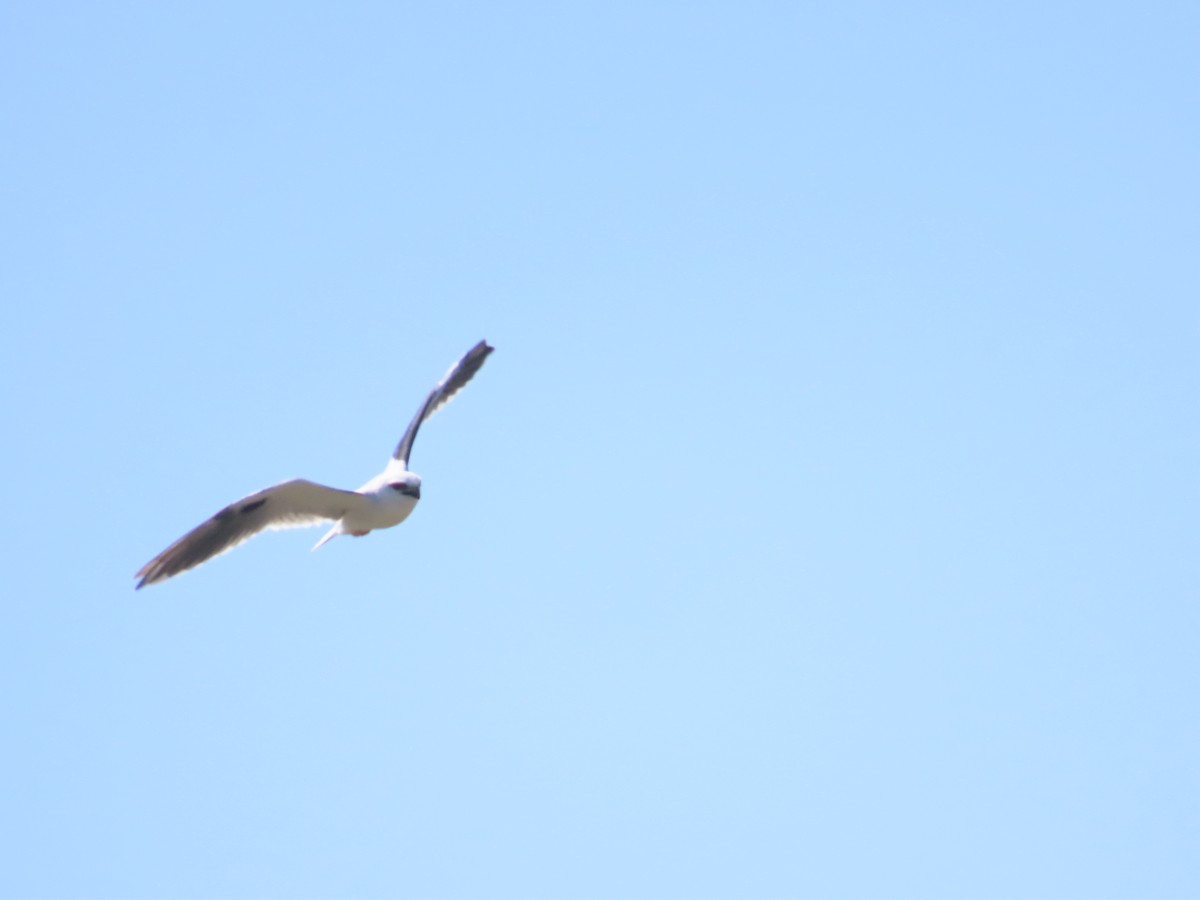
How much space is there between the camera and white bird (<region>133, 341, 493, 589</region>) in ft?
57.4

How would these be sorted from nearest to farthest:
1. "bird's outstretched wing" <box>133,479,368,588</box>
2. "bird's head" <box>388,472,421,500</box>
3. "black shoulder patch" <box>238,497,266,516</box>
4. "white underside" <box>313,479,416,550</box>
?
1. "bird's outstretched wing" <box>133,479,368,588</box>
2. "black shoulder patch" <box>238,497,266,516</box>
3. "white underside" <box>313,479,416,550</box>
4. "bird's head" <box>388,472,421,500</box>

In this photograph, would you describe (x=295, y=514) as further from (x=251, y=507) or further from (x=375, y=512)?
(x=375, y=512)

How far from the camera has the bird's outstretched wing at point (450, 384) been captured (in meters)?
21.2

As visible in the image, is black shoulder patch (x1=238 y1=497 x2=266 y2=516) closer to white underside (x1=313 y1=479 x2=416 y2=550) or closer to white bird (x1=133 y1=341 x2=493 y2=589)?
white bird (x1=133 y1=341 x2=493 y2=589)

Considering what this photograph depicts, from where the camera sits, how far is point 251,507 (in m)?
18.1

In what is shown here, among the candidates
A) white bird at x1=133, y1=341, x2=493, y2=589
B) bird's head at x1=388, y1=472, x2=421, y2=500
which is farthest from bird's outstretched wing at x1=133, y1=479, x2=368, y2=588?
bird's head at x1=388, y1=472, x2=421, y2=500

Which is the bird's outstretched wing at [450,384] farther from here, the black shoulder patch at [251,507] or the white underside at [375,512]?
the black shoulder patch at [251,507]

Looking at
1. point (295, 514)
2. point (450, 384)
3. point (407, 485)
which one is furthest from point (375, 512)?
point (450, 384)

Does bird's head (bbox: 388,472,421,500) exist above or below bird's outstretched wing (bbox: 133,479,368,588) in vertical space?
above

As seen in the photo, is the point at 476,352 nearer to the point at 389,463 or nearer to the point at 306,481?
the point at 389,463

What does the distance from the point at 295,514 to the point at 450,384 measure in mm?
4623

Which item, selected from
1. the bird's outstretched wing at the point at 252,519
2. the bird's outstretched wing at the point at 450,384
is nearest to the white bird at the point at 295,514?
the bird's outstretched wing at the point at 252,519

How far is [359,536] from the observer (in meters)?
18.7

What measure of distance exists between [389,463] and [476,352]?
3.85m
